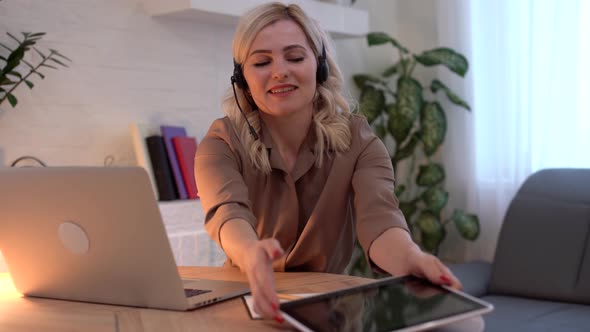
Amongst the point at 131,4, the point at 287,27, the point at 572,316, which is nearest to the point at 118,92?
the point at 131,4

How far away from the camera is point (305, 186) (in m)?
1.73

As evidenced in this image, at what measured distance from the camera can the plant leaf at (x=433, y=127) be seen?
3768mm

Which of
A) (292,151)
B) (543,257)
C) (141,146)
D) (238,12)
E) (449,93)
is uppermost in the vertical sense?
(238,12)

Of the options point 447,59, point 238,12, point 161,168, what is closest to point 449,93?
point 447,59

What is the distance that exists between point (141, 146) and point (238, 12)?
2.27 ft

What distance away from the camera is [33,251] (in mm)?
1295

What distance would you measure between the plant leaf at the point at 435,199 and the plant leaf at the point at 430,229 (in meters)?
0.04

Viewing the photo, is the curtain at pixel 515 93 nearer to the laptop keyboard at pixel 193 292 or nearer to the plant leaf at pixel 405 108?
the plant leaf at pixel 405 108

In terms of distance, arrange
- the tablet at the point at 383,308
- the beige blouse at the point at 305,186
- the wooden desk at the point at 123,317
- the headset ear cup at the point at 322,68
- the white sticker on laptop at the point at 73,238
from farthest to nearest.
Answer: the headset ear cup at the point at 322,68 → the beige blouse at the point at 305,186 → the white sticker on laptop at the point at 73,238 → the wooden desk at the point at 123,317 → the tablet at the point at 383,308

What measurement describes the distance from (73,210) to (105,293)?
17 cm

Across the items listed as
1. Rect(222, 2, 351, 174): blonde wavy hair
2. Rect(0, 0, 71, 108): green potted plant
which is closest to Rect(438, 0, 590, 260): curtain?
Rect(222, 2, 351, 174): blonde wavy hair

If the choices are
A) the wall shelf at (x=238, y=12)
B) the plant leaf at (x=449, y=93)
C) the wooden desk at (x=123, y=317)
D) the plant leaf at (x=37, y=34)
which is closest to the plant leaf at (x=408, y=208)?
the plant leaf at (x=449, y=93)

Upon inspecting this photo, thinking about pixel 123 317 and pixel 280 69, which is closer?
pixel 123 317

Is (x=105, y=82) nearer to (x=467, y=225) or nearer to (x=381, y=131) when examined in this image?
(x=381, y=131)
